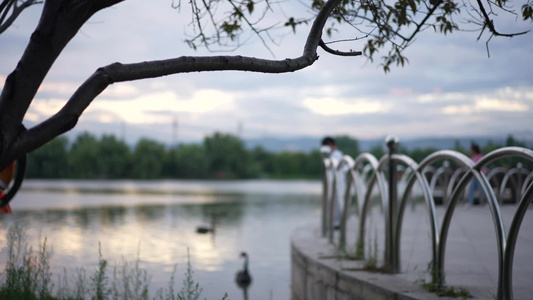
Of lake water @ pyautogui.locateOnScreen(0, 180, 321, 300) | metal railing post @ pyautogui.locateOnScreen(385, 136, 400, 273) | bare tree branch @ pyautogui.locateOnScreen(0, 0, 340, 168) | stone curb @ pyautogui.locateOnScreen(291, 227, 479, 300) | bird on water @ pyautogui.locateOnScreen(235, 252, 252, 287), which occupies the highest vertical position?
bare tree branch @ pyautogui.locateOnScreen(0, 0, 340, 168)

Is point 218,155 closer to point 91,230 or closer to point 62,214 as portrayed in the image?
point 62,214

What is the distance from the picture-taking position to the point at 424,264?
648 centimetres

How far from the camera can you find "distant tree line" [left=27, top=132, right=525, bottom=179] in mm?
53438

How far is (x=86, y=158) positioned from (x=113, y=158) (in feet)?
18.8

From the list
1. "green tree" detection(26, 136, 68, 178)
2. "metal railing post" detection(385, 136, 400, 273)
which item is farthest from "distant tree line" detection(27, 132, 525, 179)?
"metal railing post" detection(385, 136, 400, 273)

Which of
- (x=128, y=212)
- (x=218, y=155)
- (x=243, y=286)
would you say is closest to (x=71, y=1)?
(x=243, y=286)

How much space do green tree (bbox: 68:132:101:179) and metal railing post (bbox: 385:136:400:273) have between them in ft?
141

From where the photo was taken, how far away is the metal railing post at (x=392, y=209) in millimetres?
5863

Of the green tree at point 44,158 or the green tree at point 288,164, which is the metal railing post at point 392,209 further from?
the green tree at point 288,164

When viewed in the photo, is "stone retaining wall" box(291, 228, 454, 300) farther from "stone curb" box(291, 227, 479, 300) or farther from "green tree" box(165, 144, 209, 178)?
"green tree" box(165, 144, 209, 178)

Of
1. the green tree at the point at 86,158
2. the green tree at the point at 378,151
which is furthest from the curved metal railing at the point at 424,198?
the green tree at the point at 86,158

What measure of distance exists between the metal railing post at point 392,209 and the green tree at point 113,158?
50.7 m

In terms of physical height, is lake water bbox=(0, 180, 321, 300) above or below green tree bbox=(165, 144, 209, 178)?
below

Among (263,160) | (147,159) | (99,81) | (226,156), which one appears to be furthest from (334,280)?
(263,160)
